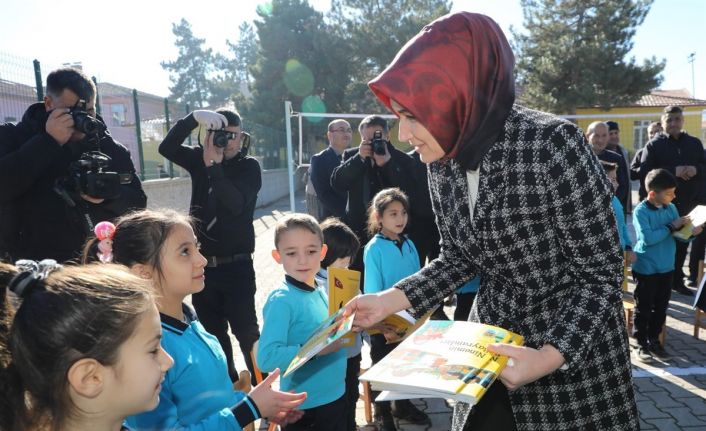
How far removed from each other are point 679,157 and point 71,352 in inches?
288

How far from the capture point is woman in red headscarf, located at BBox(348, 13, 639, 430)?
1.33 m

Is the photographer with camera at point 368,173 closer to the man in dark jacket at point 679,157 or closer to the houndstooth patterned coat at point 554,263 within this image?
the houndstooth patterned coat at point 554,263

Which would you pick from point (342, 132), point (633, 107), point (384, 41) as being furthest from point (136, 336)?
point (633, 107)

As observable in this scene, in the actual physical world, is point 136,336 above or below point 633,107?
below

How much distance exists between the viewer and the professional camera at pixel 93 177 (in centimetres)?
272

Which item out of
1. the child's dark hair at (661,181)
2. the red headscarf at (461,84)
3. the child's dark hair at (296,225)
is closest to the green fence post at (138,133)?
the child's dark hair at (296,225)

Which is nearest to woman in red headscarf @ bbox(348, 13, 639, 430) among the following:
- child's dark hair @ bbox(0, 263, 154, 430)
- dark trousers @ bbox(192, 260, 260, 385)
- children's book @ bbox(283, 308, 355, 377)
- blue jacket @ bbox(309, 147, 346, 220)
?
children's book @ bbox(283, 308, 355, 377)

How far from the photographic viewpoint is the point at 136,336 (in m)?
1.42

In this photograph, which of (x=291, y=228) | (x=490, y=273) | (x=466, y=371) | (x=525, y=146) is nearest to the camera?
(x=466, y=371)

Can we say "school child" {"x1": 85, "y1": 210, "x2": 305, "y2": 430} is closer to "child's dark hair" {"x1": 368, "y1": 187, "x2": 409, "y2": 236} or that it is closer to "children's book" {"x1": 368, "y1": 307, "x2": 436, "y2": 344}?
"children's book" {"x1": 368, "y1": 307, "x2": 436, "y2": 344}

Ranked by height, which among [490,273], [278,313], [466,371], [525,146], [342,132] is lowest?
[278,313]

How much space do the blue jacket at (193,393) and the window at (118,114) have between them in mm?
9533

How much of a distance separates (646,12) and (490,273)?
31613 mm

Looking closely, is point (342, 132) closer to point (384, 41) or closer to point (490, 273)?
point (490, 273)
